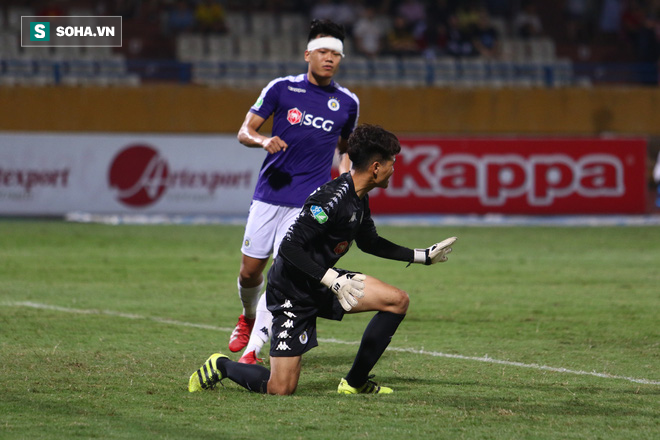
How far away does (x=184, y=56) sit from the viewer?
22828mm

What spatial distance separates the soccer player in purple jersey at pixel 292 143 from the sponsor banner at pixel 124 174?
11899 mm

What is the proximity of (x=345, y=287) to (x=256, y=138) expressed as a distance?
5.69ft

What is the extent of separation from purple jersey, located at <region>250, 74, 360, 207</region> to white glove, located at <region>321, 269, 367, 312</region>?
1565 millimetres

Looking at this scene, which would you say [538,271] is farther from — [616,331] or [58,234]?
[58,234]

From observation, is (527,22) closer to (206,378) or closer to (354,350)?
(354,350)

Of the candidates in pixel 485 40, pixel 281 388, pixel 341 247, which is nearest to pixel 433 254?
pixel 341 247

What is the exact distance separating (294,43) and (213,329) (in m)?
15.9

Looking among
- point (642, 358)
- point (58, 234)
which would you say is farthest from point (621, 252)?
point (58, 234)

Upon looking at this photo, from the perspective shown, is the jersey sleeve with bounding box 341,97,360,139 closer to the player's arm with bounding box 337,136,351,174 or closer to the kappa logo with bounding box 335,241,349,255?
the player's arm with bounding box 337,136,351,174

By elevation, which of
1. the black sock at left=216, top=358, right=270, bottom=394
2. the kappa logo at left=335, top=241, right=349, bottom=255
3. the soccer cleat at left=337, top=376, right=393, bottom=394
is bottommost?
the soccer cleat at left=337, top=376, right=393, bottom=394

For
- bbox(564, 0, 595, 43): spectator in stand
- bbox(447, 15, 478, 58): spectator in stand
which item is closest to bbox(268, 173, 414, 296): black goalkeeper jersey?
bbox(447, 15, 478, 58): spectator in stand

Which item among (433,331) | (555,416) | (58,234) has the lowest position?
(58,234)

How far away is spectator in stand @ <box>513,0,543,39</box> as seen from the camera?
24812 mm

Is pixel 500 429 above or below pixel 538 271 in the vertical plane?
above
